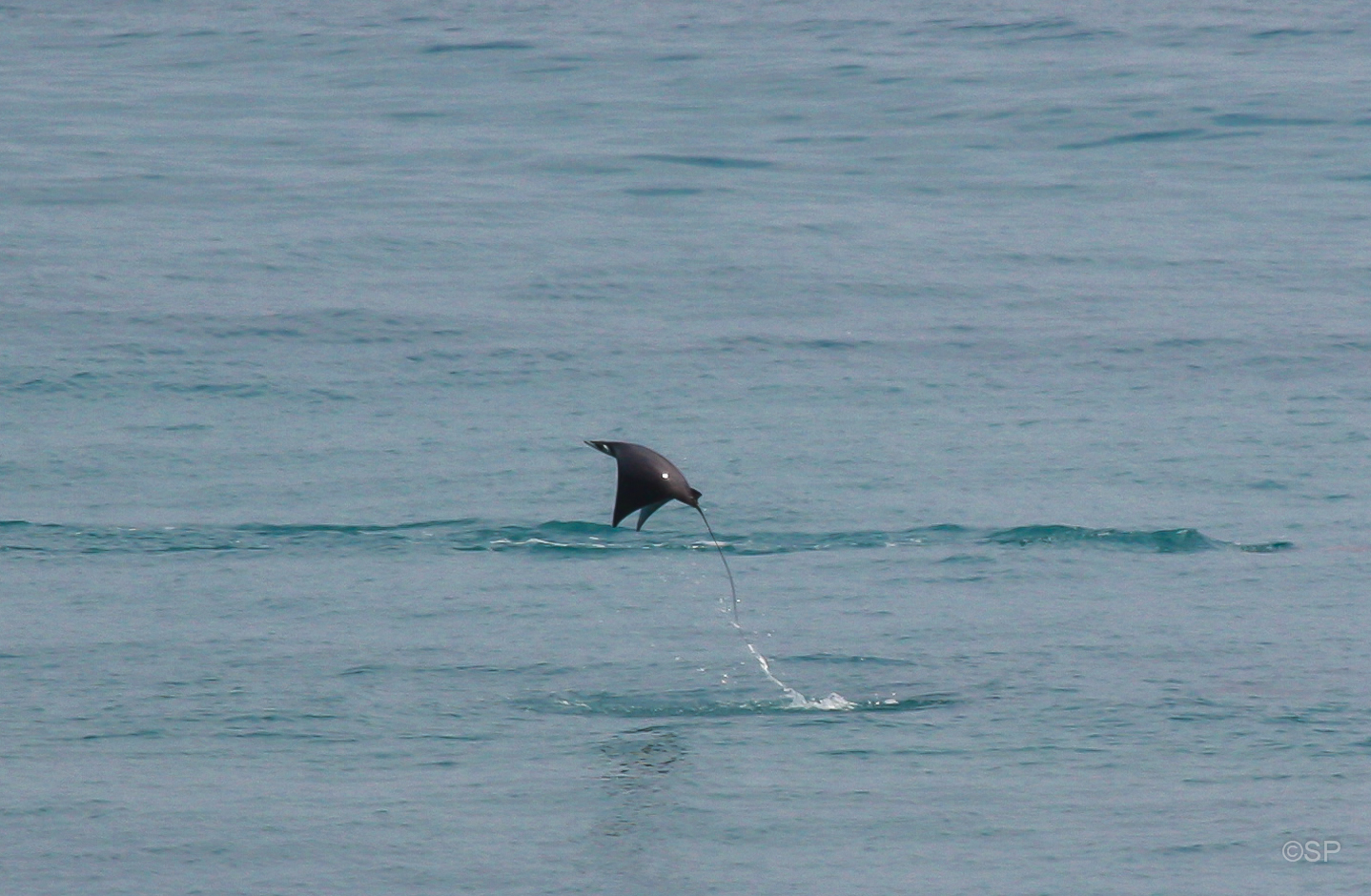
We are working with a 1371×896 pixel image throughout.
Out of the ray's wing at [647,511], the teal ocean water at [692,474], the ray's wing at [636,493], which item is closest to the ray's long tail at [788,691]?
the teal ocean water at [692,474]

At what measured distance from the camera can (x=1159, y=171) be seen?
25.4m

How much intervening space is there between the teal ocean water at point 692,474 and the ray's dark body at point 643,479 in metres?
1.39

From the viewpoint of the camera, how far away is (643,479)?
9.18 metres

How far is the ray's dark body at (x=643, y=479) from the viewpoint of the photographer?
9.06m

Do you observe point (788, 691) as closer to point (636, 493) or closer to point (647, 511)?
point (647, 511)

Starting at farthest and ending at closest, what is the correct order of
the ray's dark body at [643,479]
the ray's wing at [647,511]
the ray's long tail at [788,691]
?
the ray's long tail at [788,691], the ray's wing at [647,511], the ray's dark body at [643,479]

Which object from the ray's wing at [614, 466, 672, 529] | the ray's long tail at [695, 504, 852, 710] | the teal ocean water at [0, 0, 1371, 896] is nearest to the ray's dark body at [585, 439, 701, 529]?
the ray's wing at [614, 466, 672, 529]

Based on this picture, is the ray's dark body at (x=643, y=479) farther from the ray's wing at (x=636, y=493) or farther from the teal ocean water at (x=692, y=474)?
the teal ocean water at (x=692, y=474)

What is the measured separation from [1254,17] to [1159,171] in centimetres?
958

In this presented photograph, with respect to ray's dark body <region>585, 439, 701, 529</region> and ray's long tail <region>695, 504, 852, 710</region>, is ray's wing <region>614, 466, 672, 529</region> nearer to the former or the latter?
ray's dark body <region>585, 439, 701, 529</region>

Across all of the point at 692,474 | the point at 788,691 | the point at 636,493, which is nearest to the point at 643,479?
the point at 636,493

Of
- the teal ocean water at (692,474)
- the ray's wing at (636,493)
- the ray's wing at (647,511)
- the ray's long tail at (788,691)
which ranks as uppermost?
the ray's wing at (636,493)

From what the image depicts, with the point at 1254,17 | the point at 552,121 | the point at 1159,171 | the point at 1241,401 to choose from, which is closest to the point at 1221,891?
the point at 1241,401

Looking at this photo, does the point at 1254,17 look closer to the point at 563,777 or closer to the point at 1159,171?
the point at 1159,171
